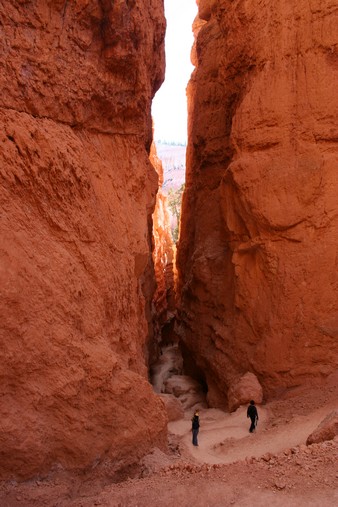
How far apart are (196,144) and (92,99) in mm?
9157

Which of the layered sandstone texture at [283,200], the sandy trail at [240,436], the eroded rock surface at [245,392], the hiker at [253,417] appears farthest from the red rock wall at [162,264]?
the hiker at [253,417]

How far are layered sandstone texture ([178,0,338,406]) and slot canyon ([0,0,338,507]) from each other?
41mm

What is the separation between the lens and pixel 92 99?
7.61m

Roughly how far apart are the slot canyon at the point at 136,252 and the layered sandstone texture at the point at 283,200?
1.6 inches

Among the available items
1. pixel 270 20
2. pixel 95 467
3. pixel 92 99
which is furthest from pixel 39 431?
pixel 270 20

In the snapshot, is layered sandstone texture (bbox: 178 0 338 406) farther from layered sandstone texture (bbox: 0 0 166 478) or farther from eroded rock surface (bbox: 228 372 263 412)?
layered sandstone texture (bbox: 0 0 166 478)

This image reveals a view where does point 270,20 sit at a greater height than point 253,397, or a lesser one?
greater

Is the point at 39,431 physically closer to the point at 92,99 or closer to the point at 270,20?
the point at 92,99

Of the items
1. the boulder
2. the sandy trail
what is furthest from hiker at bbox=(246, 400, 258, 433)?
the boulder

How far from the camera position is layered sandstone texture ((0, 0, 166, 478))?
17.4 ft

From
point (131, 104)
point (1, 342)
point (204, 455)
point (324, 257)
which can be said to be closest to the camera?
point (1, 342)

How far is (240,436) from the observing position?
879 centimetres

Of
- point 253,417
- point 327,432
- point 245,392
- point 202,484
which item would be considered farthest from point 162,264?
point 202,484

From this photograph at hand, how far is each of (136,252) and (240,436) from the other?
174 inches
